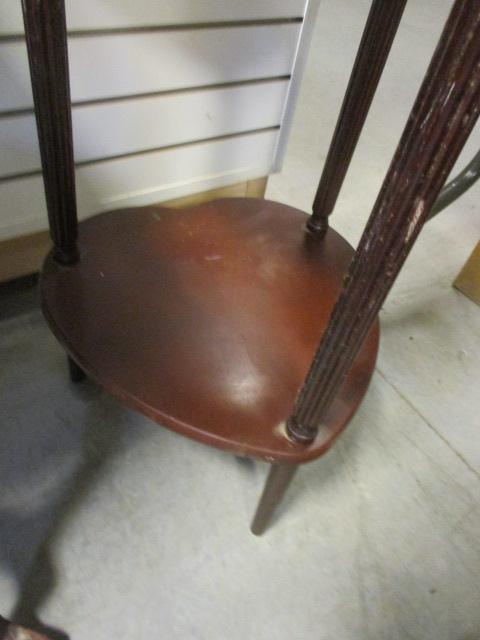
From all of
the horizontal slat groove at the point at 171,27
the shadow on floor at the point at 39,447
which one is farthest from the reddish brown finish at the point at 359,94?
the shadow on floor at the point at 39,447

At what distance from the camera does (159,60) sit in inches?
33.3

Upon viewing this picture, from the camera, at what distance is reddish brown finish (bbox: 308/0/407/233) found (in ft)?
2.12

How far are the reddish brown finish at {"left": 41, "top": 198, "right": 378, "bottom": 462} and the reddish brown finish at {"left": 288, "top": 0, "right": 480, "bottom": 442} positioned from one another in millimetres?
166

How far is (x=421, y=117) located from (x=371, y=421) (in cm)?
76

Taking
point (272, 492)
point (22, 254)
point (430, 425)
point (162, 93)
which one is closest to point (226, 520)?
point (272, 492)

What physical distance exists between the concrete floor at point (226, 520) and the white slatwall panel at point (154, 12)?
56 cm

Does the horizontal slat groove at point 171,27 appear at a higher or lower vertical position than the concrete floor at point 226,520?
higher

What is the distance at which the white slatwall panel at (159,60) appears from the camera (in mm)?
759

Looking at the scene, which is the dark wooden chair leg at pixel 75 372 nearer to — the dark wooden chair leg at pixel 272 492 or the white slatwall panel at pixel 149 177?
the white slatwall panel at pixel 149 177

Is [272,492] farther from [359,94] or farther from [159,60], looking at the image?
[159,60]

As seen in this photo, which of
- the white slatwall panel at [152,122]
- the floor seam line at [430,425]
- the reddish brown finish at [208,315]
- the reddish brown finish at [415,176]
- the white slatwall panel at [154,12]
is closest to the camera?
the reddish brown finish at [415,176]

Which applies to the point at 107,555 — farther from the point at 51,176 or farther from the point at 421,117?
the point at 421,117

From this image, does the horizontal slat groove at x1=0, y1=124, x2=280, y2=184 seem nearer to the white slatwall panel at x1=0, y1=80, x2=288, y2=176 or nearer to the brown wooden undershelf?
the white slatwall panel at x1=0, y1=80, x2=288, y2=176

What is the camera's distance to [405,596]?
767 mm
